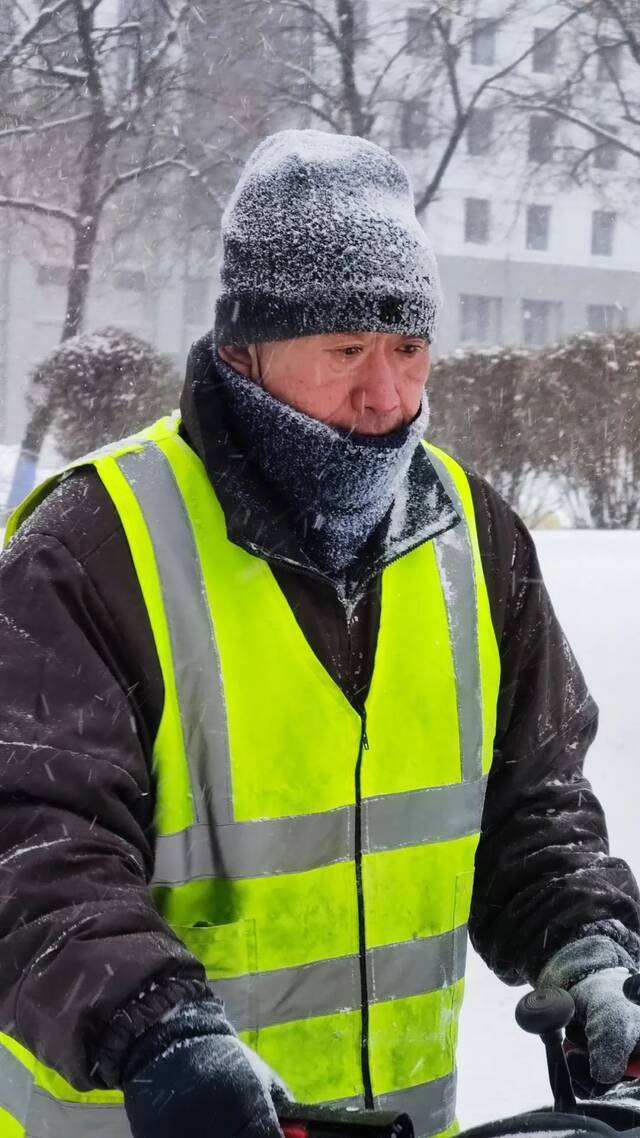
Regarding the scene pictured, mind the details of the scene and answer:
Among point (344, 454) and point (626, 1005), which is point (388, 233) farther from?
point (626, 1005)

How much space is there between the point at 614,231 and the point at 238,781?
9935mm

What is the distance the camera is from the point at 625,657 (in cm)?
597

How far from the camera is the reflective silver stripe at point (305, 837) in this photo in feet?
5.30

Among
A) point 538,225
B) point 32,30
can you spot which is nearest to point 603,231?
point 538,225

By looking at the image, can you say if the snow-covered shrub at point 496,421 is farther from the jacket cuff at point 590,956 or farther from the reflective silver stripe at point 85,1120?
the reflective silver stripe at point 85,1120

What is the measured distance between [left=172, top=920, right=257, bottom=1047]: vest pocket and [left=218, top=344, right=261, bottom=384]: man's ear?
703 mm

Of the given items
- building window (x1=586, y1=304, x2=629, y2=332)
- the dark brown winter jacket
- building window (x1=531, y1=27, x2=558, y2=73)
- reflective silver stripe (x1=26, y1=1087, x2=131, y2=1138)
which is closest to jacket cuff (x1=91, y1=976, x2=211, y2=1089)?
the dark brown winter jacket

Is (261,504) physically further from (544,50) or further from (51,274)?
(544,50)

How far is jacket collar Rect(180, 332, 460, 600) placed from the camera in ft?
5.51

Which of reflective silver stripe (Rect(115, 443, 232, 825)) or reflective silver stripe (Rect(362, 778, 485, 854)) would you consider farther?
reflective silver stripe (Rect(362, 778, 485, 854))

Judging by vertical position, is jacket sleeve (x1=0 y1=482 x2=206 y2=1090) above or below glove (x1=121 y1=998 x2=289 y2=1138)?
above

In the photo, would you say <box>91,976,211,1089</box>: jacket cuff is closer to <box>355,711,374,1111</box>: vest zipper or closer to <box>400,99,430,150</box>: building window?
<box>355,711,374,1111</box>: vest zipper

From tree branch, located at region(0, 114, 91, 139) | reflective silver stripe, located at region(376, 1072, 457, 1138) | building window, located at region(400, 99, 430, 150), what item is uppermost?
building window, located at region(400, 99, 430, 150)

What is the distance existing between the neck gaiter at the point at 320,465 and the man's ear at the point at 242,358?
1.9 inches
